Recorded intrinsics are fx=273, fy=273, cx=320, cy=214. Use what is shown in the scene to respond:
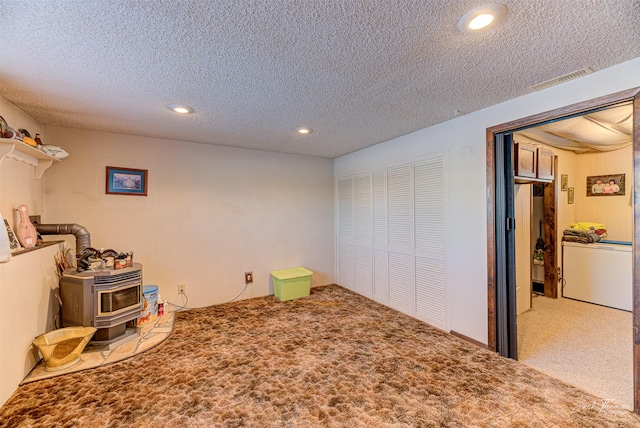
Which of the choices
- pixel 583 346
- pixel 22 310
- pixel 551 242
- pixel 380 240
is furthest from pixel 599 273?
pixel 22 310

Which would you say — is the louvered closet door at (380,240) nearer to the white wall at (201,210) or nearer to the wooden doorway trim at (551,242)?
the white wall at (201,210)

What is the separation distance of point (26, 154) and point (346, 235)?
373 cm


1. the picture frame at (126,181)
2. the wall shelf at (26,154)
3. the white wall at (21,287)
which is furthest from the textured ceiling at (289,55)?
the picture frame at (126,181)

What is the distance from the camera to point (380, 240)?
3.73 meters

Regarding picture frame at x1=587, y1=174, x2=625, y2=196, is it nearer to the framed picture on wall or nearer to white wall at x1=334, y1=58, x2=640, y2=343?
the framed picture on wall

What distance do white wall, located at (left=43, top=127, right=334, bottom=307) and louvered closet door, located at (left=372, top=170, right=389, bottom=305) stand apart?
103 centimetres

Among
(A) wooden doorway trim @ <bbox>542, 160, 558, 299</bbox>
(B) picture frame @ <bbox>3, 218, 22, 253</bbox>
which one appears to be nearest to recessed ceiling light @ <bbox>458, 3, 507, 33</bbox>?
(B) picture frame @ <bbox>3, 218, 22, 253</bbox>

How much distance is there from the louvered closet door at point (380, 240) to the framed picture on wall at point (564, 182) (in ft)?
9.14

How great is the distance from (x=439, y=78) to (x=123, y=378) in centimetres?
318

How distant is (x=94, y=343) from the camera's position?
8.09ft

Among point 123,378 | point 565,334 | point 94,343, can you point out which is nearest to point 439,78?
point 565,334

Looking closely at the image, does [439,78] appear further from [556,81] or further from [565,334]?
[565,334]

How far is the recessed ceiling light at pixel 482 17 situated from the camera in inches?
48.4

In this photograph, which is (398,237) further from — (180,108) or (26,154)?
(26,154)
